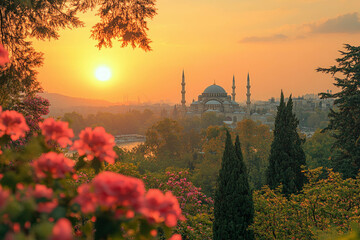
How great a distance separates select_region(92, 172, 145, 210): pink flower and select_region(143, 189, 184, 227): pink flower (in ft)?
0.22

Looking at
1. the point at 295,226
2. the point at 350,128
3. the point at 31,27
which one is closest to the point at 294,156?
the point at 350,128

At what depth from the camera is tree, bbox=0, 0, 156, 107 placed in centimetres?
1024

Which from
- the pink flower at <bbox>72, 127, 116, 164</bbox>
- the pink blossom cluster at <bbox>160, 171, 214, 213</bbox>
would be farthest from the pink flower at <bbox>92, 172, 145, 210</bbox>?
the pink blossom cluster at <bbox>160, 171, 214, 213</bbox>

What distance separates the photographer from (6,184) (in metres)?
2.56

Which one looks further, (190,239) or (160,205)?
(190,239)

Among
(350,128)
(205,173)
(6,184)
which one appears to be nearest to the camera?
(6,184)

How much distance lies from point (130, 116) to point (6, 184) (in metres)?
103

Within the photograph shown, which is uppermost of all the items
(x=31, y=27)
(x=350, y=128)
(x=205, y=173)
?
(x=31, y=27)

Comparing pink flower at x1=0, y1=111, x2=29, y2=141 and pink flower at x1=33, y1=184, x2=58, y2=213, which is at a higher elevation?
pink flower at x1=0, y1=111, x2=29, y2=141

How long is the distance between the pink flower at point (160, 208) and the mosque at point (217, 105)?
306 feet

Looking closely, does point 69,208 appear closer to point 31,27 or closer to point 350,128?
point 31,27

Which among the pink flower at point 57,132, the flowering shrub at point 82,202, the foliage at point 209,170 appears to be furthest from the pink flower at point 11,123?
the foliage at point 209,170

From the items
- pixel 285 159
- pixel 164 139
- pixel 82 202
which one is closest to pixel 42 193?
pixel 82 202

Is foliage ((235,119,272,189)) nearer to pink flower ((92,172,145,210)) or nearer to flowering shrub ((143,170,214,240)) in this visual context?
flowering shrub ((143,170,214,240))
